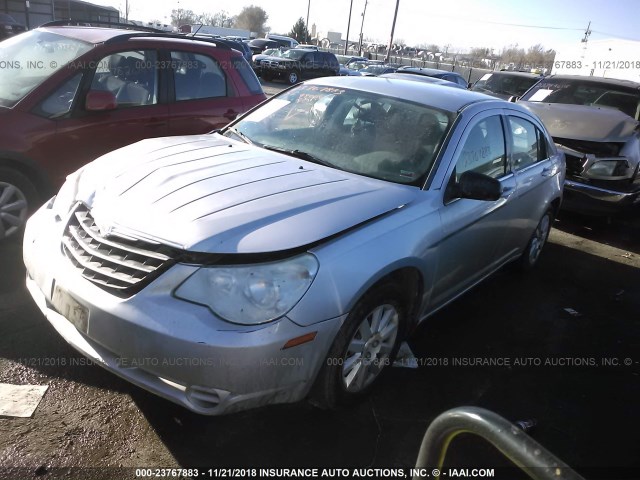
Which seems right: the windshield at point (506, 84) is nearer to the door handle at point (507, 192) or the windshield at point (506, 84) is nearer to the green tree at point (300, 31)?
the door handle at point (507, 192)

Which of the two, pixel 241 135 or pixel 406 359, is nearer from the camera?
pixel 406 359

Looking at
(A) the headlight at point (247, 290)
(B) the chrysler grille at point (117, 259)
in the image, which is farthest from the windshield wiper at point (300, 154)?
(B) the chrysler grille at point (117, 259)

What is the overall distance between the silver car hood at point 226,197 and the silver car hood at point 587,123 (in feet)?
14.8

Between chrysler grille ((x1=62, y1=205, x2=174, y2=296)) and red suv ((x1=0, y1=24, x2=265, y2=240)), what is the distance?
6.45 feet

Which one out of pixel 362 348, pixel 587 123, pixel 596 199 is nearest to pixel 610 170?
pixel 596 199

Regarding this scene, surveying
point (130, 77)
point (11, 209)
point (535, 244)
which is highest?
point (130, 77)

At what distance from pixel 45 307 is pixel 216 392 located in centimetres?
111

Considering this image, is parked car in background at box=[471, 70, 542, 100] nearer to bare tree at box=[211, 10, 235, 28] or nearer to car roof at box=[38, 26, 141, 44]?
car roof at box=[38, 26, 141, 44]

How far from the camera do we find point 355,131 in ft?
11.4

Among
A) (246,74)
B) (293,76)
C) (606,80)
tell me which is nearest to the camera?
(246,74)

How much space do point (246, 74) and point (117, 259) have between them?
395 centimetres

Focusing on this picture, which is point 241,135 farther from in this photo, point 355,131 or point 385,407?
point 385,407

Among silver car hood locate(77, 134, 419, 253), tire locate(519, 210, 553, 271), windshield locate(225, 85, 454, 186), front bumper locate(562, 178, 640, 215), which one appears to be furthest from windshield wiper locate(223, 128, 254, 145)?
front bumper locate(562, 178, 640, 215)

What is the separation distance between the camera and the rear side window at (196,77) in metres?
5.10
